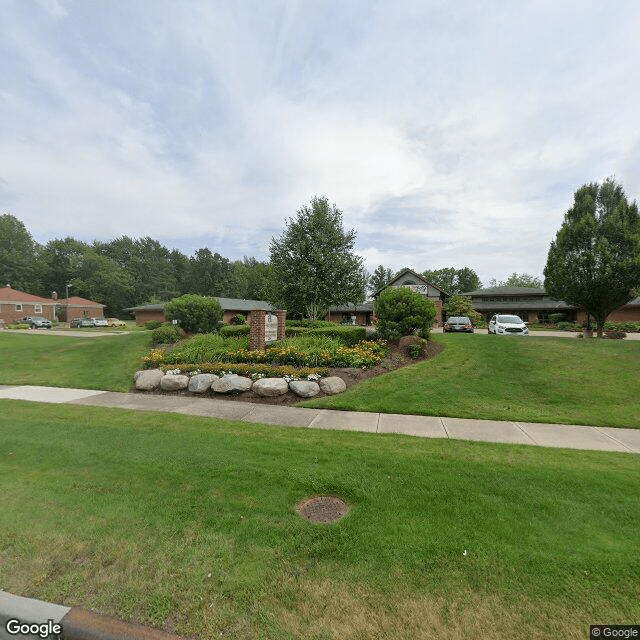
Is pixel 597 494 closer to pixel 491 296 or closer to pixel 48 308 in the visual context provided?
pixel 491 296

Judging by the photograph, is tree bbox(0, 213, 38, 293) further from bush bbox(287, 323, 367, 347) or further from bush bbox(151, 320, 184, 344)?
bush bbox(287, 323, 367, 347)

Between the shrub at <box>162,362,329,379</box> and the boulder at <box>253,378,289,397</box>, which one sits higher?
the shrub at <box>162,362,329,379</box>

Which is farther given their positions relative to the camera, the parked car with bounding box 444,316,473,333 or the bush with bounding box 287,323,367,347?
the parked car with bounding box 444,316,473,333

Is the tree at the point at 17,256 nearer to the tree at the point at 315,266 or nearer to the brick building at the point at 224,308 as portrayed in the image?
the brick building at the point at 224,308

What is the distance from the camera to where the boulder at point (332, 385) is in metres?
8.45

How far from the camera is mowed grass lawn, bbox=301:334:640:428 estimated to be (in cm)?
708

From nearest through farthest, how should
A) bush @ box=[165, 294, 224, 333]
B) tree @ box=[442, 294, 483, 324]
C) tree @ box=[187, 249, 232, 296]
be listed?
bush @ box=[165, 294, 224, 333] < tree @ box=[442, 294, 483, 324] < tree @ box=[187, 249, 232, 296]

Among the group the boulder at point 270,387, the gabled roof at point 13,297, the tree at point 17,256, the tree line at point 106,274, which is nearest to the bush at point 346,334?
the boulder at point 270,387

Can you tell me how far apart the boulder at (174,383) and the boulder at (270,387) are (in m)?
2.12

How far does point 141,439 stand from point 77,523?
2.27m

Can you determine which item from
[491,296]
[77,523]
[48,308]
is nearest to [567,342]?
[77,523]

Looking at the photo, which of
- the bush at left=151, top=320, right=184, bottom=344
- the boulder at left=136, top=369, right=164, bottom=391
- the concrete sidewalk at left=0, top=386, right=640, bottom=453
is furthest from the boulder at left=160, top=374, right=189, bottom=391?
the bush at left=151, top=320, right=184, bottom=344

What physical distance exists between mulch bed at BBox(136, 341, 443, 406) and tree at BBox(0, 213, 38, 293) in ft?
269

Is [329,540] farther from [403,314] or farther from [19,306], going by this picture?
[19,306]
